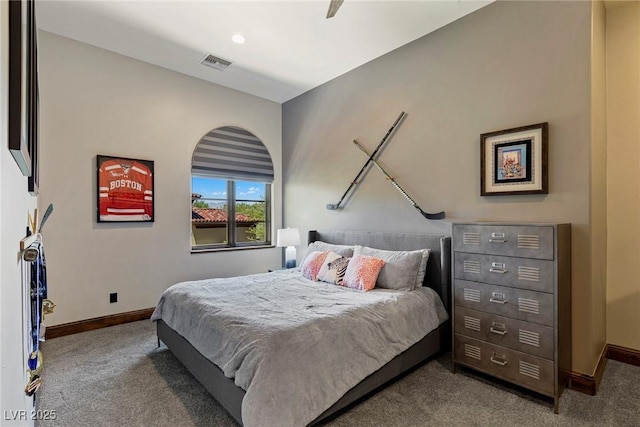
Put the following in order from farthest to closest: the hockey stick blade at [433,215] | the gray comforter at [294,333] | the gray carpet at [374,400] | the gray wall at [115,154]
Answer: the gray wall at [115,154]
the hockey stick blade at [433,215]
the gray carpet at [374,400]
the gray comforter at [294,333]

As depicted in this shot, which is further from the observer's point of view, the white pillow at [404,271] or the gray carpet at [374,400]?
the white pillow at [404,271]

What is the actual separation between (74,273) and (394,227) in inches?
139

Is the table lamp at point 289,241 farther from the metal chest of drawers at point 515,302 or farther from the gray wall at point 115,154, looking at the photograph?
the metal chest of drawers at point 515,302

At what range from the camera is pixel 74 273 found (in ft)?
11.0

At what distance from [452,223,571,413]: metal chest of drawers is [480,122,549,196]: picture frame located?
46 centimetres

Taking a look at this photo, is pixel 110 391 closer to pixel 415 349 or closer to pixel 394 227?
pixel 415 349

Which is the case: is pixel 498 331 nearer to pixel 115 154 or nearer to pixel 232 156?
pixel 232 156

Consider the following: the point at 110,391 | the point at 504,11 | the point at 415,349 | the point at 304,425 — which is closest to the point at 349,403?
the point at 304,425

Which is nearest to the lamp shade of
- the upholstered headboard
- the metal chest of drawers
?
the upholstered headboard

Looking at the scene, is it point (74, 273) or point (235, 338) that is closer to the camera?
point (235, 338)

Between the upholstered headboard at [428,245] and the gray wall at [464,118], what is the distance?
0.14 metres

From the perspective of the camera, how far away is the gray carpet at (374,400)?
1.94 meters

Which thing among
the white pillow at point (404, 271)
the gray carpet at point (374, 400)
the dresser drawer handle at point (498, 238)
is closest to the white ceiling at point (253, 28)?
the dresser drawer handle at point (498, 238)

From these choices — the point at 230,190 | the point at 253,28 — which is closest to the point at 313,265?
the point at 230,190
